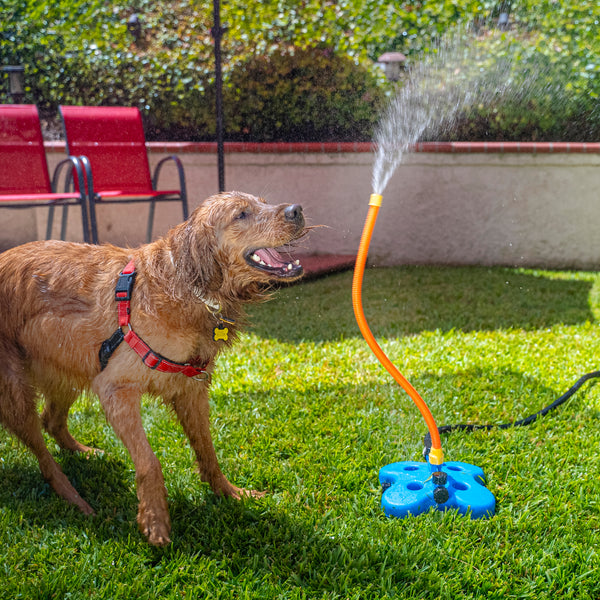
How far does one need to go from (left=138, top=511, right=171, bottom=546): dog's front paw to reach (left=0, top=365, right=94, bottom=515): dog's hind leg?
325 millimetres

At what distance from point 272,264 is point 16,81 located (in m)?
6.56

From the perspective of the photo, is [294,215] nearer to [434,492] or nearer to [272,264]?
[272,264]

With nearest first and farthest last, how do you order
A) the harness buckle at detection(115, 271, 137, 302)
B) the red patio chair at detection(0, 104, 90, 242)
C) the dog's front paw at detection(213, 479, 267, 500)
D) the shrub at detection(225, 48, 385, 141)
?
the harness buckle at detection(115, 271, 137, 302), the dog's front paw at detection(213, 479, 267, 500), the red patio chair at detection(0, 104, 90, 242), the shrub at detection(225, 48, 385, 141)

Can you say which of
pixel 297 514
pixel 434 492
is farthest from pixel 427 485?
pixel 297 514

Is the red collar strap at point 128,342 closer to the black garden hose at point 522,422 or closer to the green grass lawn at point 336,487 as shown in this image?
the green grass lawn at point 336,487

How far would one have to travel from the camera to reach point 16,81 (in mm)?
7184

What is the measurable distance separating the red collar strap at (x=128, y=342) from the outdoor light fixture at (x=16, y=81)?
20.5 ft

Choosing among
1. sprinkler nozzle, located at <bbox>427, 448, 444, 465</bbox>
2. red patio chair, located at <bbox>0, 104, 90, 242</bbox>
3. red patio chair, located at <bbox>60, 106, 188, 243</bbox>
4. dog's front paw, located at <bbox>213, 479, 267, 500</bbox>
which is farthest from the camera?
red patio chair, located at <bbox>60, 106, 188, 243</bbox>

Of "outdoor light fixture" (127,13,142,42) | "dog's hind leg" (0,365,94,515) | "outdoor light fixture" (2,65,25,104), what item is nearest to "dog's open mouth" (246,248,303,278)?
"dog's hind leg" (0,365,94,515)

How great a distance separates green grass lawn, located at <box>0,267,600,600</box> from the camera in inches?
73.5

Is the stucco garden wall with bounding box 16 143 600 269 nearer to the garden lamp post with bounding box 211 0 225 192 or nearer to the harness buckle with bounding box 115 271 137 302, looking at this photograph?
the garden lamp post with bounding box 211 0 225 192

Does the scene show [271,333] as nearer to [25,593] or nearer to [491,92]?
[25,593]

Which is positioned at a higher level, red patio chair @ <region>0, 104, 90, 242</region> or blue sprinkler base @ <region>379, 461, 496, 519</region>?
red patio chair @ <region>0, 104, 90, 242</region>

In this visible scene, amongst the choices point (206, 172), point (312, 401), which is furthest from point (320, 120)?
point (312, 401)
